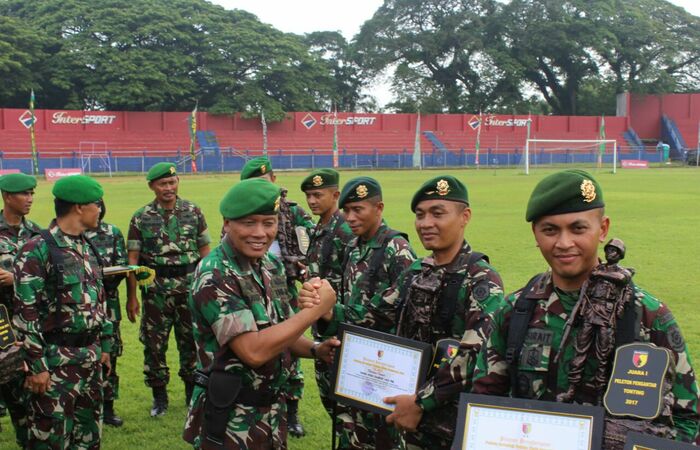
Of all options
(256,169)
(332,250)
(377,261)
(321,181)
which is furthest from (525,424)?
(256,169)

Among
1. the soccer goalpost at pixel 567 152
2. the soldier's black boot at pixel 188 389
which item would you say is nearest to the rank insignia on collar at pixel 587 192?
the soldier's black boot at pixel 188 389

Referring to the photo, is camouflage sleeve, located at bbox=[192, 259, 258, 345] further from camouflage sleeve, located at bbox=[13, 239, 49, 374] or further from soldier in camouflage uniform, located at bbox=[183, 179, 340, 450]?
camouflage sleeve, located at bbox=[13, 239, 49, 374]

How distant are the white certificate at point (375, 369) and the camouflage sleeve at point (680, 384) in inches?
43.4

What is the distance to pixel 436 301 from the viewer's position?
129 inches

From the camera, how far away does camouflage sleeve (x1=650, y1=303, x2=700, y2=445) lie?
2.17m

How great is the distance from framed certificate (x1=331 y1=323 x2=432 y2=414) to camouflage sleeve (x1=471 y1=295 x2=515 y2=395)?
0.48 meters

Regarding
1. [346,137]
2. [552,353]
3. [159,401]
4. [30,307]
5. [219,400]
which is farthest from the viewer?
[346,137]

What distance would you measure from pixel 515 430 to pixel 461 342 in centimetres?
78

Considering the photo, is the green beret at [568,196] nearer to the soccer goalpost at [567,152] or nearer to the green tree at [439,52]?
the soccer goalpost at [567,152]

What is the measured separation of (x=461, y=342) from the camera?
2.95 meters

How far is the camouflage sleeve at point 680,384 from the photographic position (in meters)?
2.17

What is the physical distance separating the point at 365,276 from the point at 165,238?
9.18 ft

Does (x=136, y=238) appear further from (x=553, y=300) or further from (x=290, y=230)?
(x=553, y=300)

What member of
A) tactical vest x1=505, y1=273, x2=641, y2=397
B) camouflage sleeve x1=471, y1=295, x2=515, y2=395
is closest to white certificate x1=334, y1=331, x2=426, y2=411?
camouflage sleeve x1=471, y1=295, x2=515, y2=395
